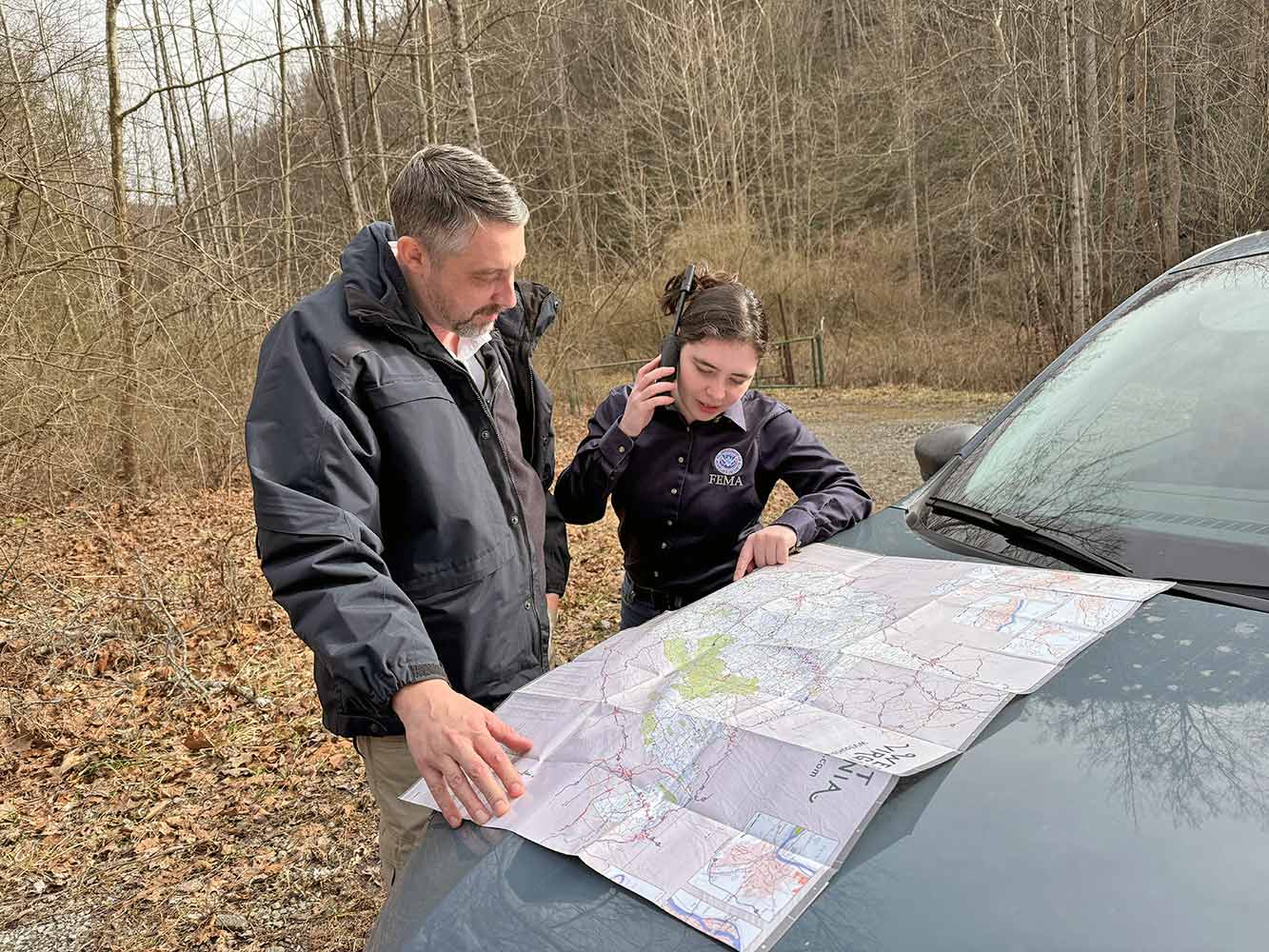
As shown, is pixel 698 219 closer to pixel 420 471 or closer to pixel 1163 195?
pixel 1163 195

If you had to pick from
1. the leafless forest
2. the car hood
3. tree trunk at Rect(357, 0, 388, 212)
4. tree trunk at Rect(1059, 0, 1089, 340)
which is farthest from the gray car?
tree trunk at Rect(1059, 0, 1089, 340)

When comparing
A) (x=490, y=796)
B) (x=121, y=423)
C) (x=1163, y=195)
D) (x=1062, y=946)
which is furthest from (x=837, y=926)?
(x=1163, y=195)

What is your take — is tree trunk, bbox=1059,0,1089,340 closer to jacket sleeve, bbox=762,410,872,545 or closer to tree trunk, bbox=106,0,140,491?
tree trunk, bbox=106,0,140,491

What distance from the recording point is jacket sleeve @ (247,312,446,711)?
1447 millimetres

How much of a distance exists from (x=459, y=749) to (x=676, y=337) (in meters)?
1.48

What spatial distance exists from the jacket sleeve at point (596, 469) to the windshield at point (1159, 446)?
844 mm

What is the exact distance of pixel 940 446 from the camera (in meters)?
2.53

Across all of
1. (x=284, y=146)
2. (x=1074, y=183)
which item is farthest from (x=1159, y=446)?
(x=284, y=146)

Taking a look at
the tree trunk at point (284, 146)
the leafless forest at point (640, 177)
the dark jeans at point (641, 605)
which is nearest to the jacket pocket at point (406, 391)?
the dark jeans at point (641, 605)

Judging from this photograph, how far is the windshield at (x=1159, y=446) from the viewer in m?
1.67

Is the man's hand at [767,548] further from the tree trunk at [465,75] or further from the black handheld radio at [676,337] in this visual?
the tree trunk at [465,75]

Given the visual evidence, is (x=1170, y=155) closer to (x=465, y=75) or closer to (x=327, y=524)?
(x=465, y=75)

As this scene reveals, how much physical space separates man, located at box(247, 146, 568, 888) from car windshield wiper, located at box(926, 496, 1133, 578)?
986mm

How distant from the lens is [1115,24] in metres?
15.5
